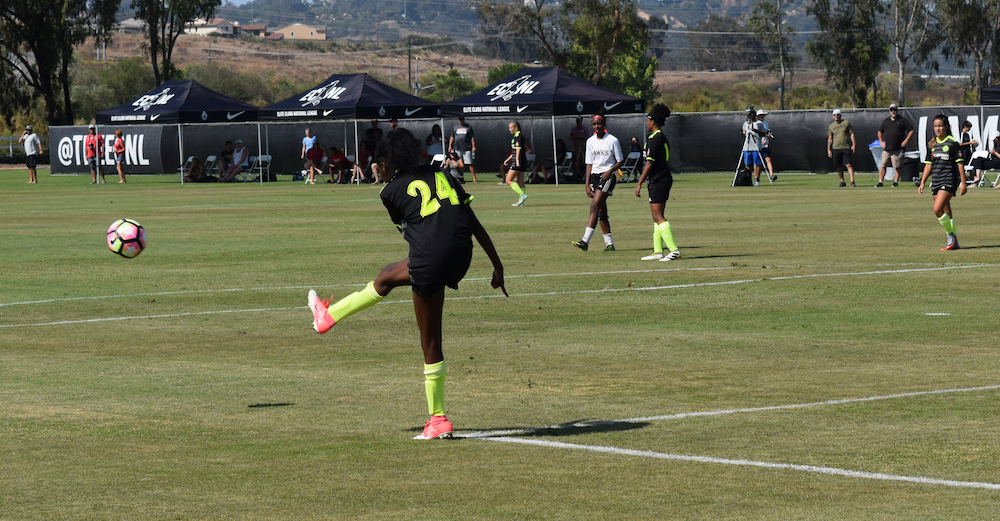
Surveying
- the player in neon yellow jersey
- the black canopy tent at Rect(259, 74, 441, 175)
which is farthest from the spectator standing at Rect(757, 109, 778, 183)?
the player in neon yellow jersey

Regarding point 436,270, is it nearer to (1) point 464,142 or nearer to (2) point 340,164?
(1) point 464,142

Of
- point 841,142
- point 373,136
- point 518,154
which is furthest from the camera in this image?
point 373,136

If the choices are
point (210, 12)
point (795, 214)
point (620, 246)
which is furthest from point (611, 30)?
point (620, 246)

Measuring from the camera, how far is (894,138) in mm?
36469

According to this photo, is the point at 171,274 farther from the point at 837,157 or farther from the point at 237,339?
the point at 837,157

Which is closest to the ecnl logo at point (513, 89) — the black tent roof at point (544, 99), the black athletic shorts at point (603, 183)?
the black tent roof at point (544, 99)

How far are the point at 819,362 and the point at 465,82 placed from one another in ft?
499

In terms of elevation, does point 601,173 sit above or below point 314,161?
above

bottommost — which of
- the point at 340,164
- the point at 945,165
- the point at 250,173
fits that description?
the point at 250,173

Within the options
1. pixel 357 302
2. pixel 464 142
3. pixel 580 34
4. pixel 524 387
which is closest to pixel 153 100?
pixel 464 142

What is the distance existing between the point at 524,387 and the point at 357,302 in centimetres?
145

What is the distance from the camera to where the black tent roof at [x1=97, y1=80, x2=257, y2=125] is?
45.4 m

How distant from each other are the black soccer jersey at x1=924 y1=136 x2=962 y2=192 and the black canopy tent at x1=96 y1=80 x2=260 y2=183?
30.8 m

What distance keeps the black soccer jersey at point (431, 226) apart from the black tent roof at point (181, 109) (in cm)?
3909
